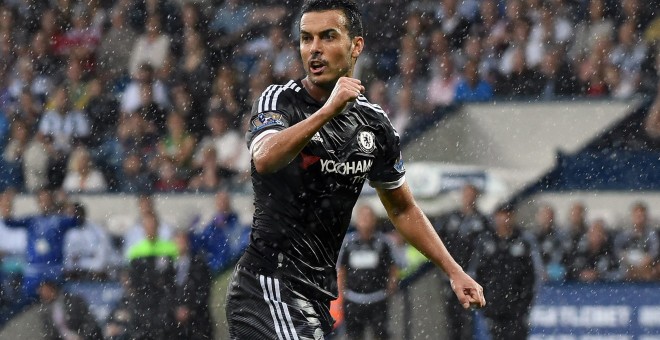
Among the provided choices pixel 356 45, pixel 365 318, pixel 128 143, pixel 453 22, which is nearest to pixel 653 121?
pixel 453 22

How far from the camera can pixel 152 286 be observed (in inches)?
388

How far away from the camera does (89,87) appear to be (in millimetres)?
13078

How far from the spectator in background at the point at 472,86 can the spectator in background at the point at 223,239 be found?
8.55 ft

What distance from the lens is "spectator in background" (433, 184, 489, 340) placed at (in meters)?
9.76

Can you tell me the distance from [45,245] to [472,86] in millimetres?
4076

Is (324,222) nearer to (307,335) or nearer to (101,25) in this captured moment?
(307,335)

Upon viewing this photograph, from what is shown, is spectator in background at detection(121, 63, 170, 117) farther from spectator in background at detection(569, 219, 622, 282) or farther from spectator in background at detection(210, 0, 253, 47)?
spectator in background at detection(569, 219, 622, 282)

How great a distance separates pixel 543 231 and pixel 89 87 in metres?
5.23

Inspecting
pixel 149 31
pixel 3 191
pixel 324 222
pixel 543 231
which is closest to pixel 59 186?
pixel 3 191

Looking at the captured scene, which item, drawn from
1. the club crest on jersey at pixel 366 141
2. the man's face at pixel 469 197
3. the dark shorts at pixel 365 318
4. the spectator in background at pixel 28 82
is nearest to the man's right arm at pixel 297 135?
the club crest on jersey at pixel 366 141

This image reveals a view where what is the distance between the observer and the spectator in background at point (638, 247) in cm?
990

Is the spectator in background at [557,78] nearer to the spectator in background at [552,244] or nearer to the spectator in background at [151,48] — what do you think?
the spectator in background at [552,244]

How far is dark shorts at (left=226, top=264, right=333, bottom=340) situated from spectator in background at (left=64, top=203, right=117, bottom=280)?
608 cm

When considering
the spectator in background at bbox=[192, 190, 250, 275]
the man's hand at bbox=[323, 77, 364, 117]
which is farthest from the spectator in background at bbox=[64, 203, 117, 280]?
the man's hand at bbox=[323, 77, 364, 117]
